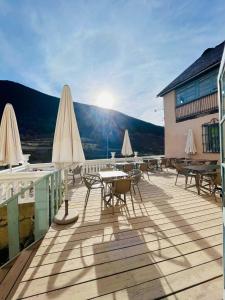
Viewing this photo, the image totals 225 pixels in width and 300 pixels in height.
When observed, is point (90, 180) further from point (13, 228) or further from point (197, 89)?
point (197, 89)

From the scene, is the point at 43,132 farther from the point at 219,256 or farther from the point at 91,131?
the point at 219,256

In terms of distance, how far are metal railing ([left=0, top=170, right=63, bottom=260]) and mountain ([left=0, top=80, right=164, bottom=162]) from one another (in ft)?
52.5

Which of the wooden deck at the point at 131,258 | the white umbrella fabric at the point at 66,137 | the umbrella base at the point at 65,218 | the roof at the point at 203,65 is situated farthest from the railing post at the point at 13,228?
the roof at the point at 203,65

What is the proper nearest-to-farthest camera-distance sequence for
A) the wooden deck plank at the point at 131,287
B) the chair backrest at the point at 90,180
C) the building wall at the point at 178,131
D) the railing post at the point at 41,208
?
the wooden deck plank at the point at 131,287
the railing post at the point at 41,208
the chair backrest at the point at 90,180
the building wall at the point at 178,131

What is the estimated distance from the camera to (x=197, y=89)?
10.5 metres

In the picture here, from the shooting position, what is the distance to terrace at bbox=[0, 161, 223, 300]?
1797mm

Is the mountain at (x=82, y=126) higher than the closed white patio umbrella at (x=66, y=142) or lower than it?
higher

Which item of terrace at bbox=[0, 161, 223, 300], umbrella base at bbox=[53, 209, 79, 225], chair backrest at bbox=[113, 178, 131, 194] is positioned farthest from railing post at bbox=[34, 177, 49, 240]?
chair backrest at bbox=[113, 178, 131, 194]

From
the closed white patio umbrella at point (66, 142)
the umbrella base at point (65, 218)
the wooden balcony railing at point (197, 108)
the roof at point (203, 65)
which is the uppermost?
the roof at point (203, 65)

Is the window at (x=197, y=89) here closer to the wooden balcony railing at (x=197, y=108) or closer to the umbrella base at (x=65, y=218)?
the wooden balcony railing at (x=197, y=108)

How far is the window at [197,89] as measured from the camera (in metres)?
9.54

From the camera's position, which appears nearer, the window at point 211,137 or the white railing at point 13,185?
the white railing at point 13,185

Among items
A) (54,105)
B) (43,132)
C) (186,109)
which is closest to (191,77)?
(186,109)

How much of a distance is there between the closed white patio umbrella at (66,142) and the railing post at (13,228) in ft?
3.16
